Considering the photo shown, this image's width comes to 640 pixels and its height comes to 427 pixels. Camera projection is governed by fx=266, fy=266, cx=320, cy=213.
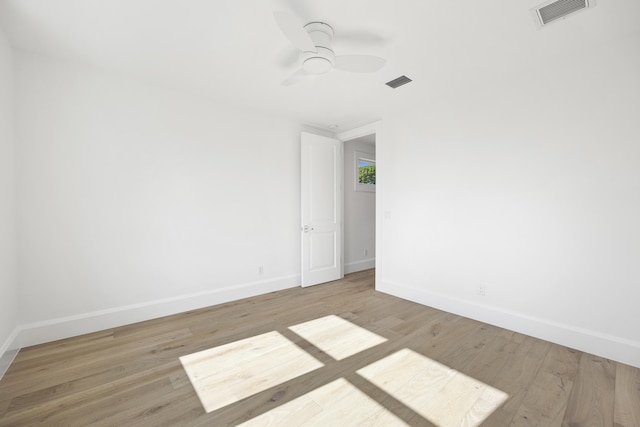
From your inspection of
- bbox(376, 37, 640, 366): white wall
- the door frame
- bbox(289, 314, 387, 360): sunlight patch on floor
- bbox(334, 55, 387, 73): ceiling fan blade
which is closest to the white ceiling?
bbox(334, 55, 387, 73): ceiling fan blade

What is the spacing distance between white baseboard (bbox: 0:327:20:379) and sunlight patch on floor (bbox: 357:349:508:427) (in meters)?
2.70

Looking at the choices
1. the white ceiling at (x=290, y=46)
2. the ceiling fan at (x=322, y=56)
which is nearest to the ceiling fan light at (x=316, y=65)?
the ceiling fan at (x=322, y=56)

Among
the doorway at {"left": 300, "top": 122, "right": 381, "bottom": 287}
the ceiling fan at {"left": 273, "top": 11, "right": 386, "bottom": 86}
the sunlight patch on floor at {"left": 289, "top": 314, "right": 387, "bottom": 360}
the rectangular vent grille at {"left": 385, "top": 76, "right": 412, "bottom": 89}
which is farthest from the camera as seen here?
the doorway at {"left": 300, "top": 122, "right": 381, "bottom": 287}

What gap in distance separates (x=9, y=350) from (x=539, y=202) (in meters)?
4.80

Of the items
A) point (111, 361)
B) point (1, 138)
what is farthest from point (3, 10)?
point (111, 361)

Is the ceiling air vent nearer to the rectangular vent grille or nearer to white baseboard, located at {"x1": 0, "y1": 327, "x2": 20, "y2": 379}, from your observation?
the rectangular vent grille

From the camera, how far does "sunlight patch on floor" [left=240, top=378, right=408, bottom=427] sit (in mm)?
1507

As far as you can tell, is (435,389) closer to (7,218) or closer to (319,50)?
(319,50)

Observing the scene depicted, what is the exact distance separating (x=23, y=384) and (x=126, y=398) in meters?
0.83

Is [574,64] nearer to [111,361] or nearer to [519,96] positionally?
[519,96]

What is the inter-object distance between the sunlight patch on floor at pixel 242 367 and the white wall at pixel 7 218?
1.41m

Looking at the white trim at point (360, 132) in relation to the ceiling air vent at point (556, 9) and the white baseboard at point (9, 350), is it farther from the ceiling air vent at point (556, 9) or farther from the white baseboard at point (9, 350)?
the white baseboard at point (9, 350)

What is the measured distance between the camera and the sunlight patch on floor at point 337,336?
230 centimetres

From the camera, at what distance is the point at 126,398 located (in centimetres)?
172
